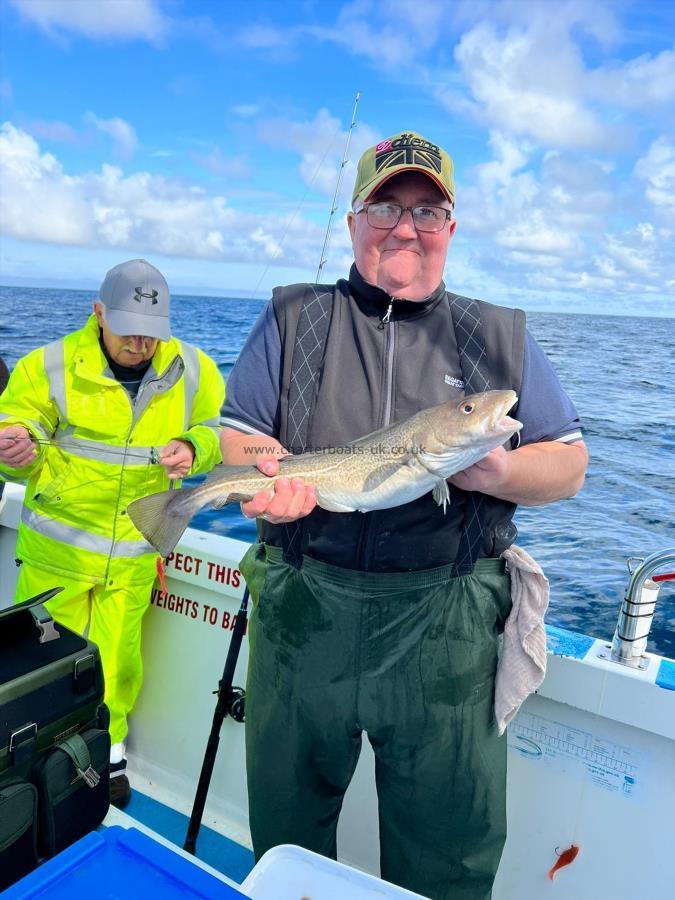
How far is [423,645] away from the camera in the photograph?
2.32 meters

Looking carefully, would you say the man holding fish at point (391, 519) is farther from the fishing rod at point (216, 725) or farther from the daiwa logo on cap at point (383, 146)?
the fishing rod at point (216, 725)

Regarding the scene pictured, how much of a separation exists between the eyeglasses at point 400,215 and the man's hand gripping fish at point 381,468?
2.15 feet

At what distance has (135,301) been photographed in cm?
383

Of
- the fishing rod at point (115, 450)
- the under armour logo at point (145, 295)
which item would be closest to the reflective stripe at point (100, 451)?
the fishing rod at point (115, 450)

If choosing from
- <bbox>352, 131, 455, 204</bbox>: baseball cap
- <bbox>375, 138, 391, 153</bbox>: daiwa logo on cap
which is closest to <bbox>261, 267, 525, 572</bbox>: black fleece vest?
<bbox>352, 131, 455, 204</bbox>: baseball cap

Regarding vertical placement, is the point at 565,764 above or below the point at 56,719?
below

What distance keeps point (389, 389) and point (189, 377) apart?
2010 mm

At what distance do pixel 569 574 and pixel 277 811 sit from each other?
515 cm

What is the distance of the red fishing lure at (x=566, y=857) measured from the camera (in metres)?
2.90

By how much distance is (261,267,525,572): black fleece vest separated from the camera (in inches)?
92.3

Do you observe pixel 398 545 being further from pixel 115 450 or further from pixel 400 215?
pixel 115 450

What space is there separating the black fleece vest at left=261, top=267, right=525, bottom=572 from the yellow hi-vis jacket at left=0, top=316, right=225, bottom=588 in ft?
5.03

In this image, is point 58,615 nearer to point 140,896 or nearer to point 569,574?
point 140,896

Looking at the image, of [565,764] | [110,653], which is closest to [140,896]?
[565,764]
